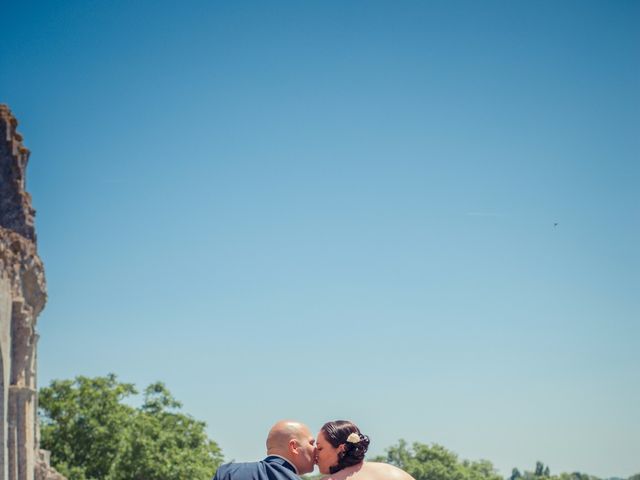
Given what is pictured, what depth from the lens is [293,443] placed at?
6.46 m

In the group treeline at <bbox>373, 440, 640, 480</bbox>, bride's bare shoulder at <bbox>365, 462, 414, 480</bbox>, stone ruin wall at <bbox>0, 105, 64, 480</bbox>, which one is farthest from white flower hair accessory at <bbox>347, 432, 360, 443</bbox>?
treeline at <bbox>373, 440, 640, 480</bbox>

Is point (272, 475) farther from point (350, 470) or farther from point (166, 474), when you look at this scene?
point (166, 474)

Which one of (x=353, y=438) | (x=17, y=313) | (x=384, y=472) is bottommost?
(x=384, y=472)

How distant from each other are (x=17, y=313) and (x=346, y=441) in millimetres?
16877

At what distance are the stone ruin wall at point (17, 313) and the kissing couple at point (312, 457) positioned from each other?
598 inches

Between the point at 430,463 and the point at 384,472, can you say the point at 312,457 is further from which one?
the point at 430,463

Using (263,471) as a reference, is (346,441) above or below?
above

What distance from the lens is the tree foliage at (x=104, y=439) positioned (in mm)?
41719

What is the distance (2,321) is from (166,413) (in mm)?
29712

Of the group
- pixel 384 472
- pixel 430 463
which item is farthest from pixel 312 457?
pixel 430 463

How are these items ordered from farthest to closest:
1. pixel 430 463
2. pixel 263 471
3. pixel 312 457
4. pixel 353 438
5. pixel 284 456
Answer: pixel 430 463 → pixel 353 438 → pixel 312 457 → pixel 284 456 → pixel 263 471

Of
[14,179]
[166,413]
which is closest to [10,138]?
[14,179]

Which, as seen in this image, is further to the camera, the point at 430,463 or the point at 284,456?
the point at 430,463

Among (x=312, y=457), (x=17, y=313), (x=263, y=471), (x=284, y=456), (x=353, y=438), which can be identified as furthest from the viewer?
(x=17, y=313)
